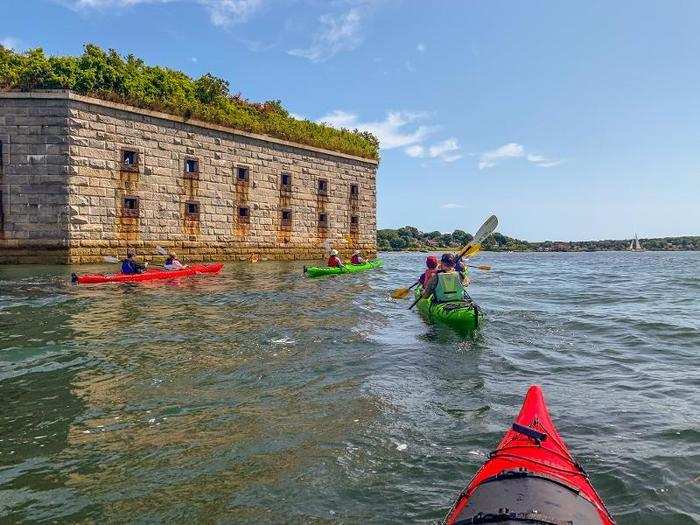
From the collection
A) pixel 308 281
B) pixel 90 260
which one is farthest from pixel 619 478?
pixel 90 260

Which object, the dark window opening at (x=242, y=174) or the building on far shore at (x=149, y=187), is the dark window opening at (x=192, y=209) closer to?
the building on far shore at (x=149, y=187)

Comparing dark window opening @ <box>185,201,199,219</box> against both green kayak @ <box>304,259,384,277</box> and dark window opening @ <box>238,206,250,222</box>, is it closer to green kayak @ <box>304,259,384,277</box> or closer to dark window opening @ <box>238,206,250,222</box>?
dark window opening @ <box>238,206,250,222</box>

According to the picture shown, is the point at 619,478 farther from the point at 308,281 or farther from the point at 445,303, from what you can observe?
the point at 308,281

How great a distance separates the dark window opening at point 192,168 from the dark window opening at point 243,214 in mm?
3215

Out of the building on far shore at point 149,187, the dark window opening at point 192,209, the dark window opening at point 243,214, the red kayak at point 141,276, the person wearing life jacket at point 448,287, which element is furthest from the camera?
the dark window opening at point 243,214

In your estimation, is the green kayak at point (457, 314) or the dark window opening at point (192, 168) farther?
the dark window opening at point (192, 168)

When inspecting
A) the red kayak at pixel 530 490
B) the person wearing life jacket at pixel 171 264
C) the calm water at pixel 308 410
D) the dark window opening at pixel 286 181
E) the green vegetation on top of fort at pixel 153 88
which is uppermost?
the green vegetation on top of fort at pixel 153 88

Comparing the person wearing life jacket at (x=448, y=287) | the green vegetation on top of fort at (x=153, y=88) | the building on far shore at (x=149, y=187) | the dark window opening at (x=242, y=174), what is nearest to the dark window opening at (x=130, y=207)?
the building on far shore at (x=149, y=187)

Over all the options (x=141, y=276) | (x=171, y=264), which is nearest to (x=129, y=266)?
(x=141, y=276)

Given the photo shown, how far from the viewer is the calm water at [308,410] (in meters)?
3.96

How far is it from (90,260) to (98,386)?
1774 cm

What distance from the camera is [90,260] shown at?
21828 millimetres

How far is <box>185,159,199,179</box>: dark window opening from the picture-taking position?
25.7m

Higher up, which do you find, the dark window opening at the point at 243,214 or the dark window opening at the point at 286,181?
the dark window opening at the point at 286,181
